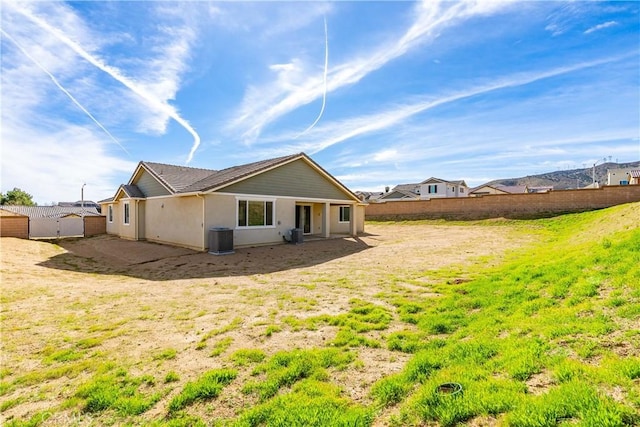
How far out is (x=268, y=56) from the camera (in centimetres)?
1178

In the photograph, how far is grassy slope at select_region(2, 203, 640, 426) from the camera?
2.40 metres

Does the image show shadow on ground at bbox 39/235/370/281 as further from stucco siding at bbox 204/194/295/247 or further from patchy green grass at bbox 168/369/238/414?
patchy green grass at bbox 168/369/238/414

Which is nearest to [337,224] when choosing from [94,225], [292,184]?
[292,184]

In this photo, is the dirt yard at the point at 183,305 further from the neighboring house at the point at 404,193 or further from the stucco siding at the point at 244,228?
the neighboring house at the point at 404,193

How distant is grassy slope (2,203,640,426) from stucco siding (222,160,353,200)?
429 inches

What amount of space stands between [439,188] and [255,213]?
43.9 metres

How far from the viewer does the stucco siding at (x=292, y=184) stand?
49.8 ft

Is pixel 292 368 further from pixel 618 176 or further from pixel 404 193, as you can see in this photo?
pixel 618 176

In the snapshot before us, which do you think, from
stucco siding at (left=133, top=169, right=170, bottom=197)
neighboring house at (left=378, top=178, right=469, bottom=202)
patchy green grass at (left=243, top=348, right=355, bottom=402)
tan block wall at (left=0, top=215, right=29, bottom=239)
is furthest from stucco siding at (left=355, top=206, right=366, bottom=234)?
neighboring house at (left=378, top=178, right=469, bottom=202)

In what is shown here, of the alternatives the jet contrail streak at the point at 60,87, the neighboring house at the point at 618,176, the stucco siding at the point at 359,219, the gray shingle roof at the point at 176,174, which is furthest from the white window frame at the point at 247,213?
the neighboring house at the point at 618,176

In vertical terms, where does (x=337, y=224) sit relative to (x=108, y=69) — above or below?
below

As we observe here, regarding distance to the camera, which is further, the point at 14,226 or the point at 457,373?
the point at 14,226

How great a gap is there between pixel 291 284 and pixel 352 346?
4043 mm

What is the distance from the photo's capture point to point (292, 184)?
1712 cm
